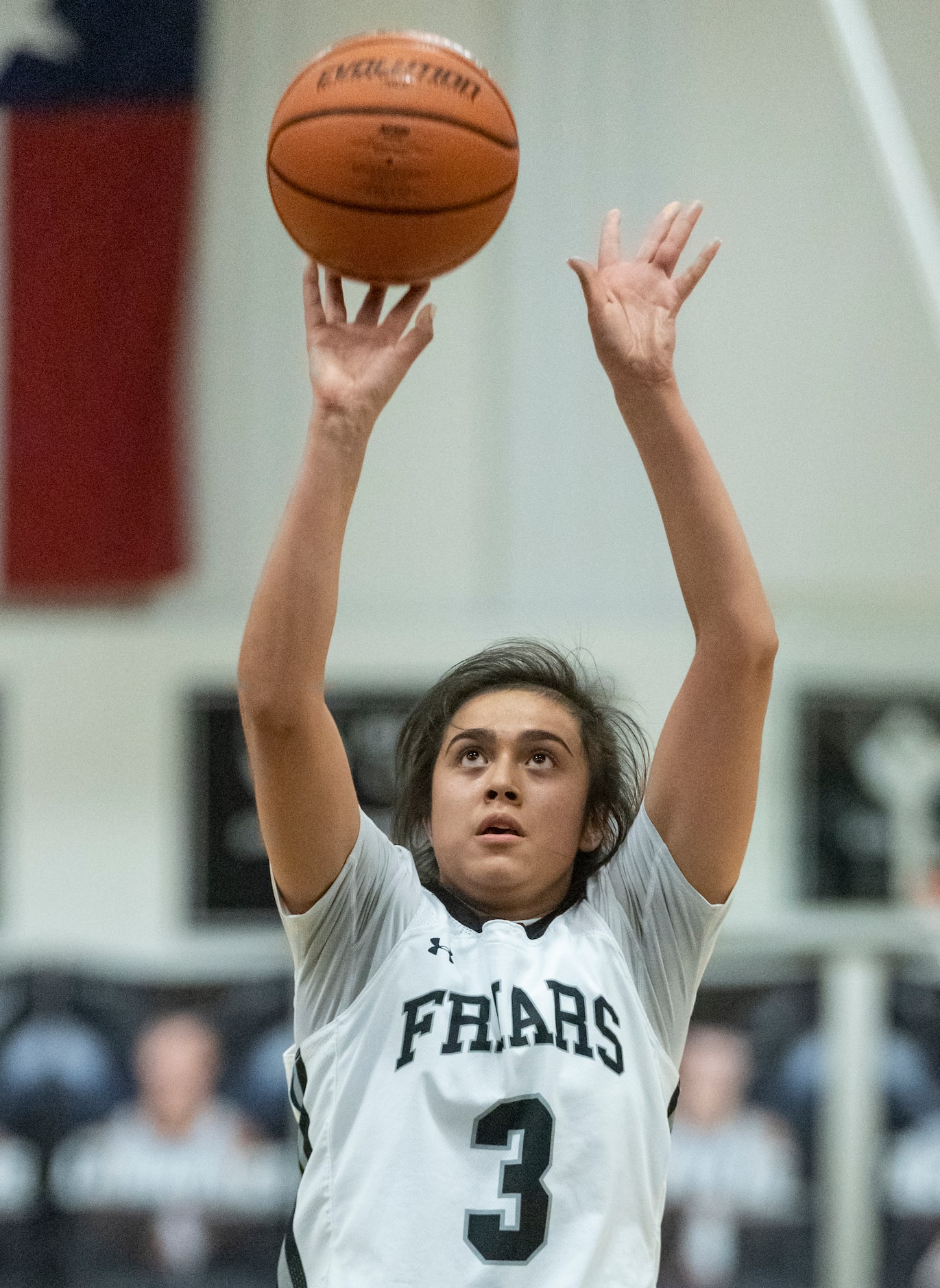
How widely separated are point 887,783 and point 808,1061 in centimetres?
122

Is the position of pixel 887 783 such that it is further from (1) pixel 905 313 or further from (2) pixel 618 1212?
(2) pixel 618 1212

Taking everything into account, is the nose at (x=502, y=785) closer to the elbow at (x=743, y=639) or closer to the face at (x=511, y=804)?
the face at (x=511, y=804)

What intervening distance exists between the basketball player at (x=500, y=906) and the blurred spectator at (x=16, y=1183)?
452 centimetres

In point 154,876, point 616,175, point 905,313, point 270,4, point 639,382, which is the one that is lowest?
point 154,876

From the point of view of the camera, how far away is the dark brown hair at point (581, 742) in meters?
2.30

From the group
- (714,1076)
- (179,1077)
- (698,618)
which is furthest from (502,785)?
(179,1077)

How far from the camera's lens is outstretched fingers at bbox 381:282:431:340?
2090 millimetres

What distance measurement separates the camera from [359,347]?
2064 mm

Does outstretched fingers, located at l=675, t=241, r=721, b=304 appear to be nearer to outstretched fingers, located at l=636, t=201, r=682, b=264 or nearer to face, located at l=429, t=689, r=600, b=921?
outstretched fingers, located at l=636, t=201, r=682, b=264

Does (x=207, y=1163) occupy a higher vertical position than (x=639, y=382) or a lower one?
lower

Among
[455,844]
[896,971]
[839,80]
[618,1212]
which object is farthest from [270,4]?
[618,1212]

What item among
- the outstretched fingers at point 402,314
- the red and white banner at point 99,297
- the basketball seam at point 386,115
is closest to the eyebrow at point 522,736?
the outstretched fingers at point 402,314

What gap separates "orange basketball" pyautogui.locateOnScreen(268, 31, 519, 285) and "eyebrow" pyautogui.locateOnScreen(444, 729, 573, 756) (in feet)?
2.24

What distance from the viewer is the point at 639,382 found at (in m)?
2.06
